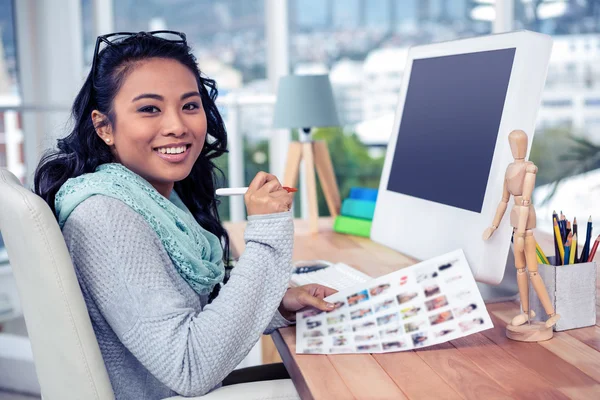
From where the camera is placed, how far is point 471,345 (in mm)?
992

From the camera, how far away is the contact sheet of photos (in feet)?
3.14

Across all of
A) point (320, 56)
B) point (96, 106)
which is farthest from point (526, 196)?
point (320, 56)

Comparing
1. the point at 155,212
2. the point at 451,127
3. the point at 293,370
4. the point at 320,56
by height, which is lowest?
the point at 293,370

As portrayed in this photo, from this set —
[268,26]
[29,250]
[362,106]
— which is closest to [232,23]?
[268,26]

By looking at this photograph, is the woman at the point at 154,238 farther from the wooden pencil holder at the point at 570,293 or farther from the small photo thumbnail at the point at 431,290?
the wooden pencil holder at the point at 570,293

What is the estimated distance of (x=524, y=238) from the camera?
977mm

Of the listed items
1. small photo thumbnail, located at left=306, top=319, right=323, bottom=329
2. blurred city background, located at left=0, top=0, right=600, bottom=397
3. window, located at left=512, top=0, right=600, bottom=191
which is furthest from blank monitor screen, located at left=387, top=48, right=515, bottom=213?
window, located at left=512, top=0, right=600, bottom=191

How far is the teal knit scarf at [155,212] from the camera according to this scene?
1.00 meters

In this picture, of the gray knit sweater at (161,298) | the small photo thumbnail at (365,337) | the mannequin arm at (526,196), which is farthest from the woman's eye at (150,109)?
the mannequin arm at (526,196)

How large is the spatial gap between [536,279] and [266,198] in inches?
16.1

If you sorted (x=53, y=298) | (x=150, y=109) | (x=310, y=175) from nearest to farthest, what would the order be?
1. (x=53, y=298)
2. (x=150, y=109)
3. (x=310, y=175)

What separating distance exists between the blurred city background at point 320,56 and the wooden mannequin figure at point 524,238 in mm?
2612

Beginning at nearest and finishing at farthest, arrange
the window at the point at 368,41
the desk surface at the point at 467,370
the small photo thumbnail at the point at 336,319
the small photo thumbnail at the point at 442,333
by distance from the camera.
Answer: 1. the desk surface at the point at 467,370
2. the small photo thumbnail at the point at 442,333
3. the small photo thumbnail at the point at 336,319
4. the window at the point at 368,41

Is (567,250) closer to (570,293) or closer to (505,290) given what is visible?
(570,293)
